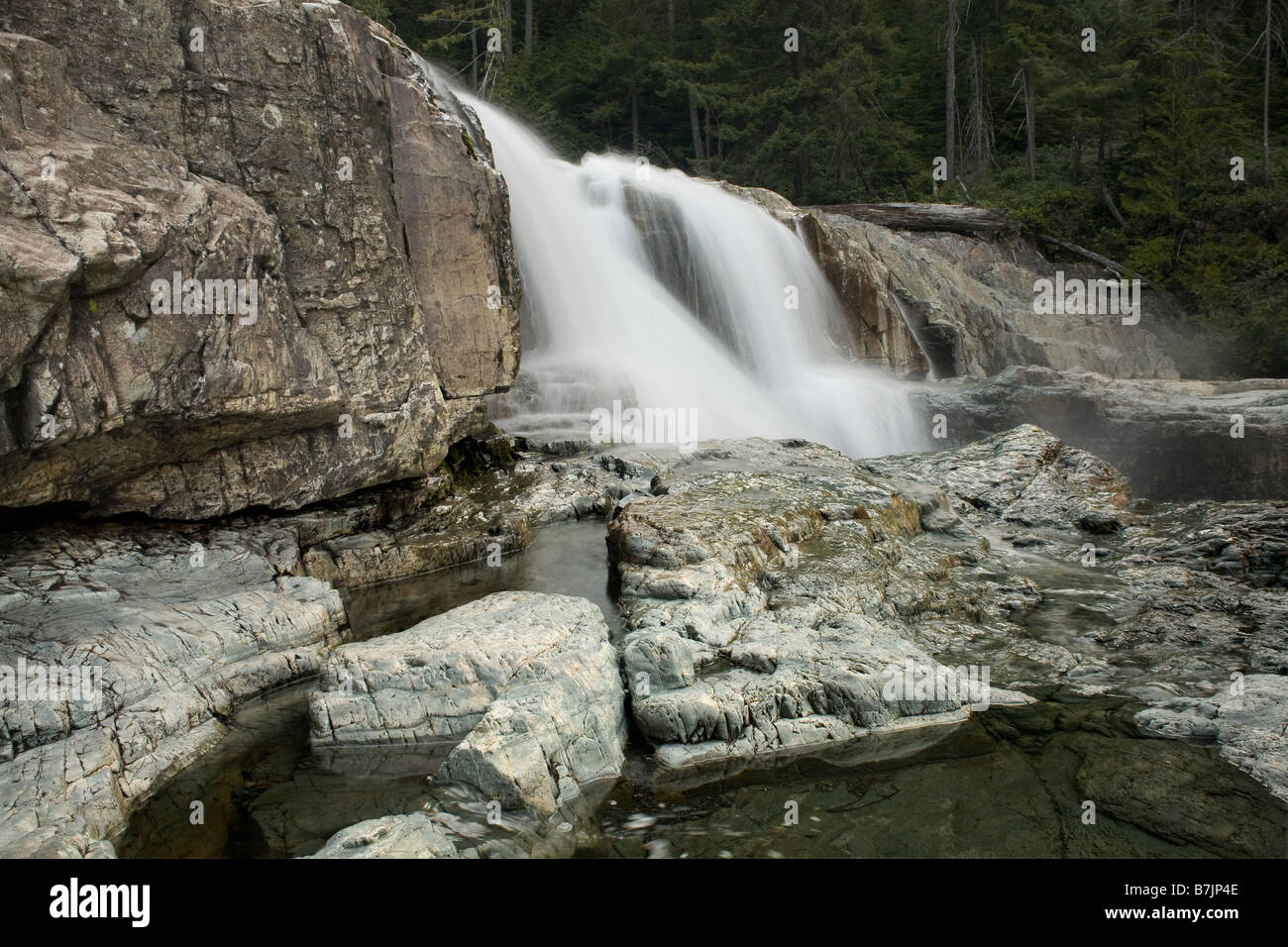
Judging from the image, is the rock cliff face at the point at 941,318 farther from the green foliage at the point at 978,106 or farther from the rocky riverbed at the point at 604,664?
the rocky riverbed at the point at 604,664

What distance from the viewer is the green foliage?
68.2 ft

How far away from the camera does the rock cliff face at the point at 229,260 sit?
6051 mm

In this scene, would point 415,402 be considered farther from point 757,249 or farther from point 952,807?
point 757,249

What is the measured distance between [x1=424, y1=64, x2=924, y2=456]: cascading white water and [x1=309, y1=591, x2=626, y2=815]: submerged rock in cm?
622

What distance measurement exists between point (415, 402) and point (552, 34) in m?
28.9

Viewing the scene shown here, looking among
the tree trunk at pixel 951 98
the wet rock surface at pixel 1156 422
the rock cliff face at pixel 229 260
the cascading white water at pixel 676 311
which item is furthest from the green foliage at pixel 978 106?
the rock cliff face at pixel 229 260

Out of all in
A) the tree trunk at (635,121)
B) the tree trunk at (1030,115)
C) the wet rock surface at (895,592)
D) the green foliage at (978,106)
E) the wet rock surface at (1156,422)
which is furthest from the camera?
the tree trunk at (635,121)

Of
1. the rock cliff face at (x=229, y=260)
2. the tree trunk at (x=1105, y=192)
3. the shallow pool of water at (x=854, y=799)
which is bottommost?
the shallow pool of water at (x=854, y=799)

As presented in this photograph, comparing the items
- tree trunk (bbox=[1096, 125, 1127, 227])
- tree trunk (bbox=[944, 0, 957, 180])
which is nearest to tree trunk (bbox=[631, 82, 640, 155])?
tree trunk (bbox=[944, 0, 957, 180])

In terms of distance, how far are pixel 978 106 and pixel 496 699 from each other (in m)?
29.9

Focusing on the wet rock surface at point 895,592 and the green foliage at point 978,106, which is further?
the green foliage at point 978,106

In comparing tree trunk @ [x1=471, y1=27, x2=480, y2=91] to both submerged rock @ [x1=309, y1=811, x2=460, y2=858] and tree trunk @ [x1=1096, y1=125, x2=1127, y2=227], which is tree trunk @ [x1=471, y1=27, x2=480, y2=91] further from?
submerged rock @ [x1=309, y1=811, x2=460, y2=858]

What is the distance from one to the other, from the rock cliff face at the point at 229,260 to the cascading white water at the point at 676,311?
137 inches

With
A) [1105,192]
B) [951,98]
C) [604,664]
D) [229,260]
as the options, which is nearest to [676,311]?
[229,260]
